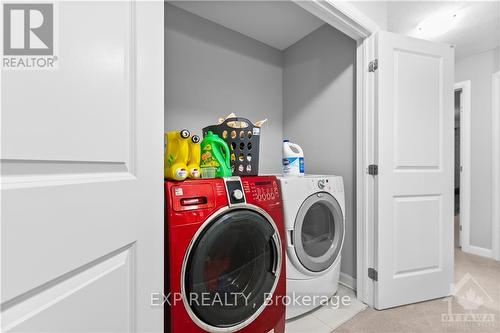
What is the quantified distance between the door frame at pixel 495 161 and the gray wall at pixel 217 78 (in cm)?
235

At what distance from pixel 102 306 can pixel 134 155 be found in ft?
1.39

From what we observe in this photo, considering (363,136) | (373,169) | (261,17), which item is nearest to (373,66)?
(363,136)

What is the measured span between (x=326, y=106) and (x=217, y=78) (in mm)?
1100

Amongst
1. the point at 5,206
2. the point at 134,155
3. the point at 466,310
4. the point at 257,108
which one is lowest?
the point at 466,310

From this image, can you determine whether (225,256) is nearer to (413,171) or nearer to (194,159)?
(194,159)

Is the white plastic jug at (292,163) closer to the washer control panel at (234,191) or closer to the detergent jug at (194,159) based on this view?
the washer control panel at (234,191)

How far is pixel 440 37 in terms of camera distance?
2.36 metres

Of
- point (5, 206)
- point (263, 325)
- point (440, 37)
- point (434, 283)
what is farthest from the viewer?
point (440, 37)

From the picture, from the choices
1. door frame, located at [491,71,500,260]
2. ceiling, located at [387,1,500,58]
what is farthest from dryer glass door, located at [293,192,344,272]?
door frame, located at [491,71,500,260]

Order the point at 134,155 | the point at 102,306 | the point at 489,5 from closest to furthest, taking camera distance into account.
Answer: the point at 102,306
the point at 134,155
the point at 489,5

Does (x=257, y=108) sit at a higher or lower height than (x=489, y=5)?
lower

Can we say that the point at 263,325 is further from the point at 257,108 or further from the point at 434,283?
the point at 257,108

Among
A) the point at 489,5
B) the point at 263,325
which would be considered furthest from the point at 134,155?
the point at 489,5

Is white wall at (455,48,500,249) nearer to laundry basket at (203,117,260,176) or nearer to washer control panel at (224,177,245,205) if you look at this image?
laundry basket at (203,117,260,176)
